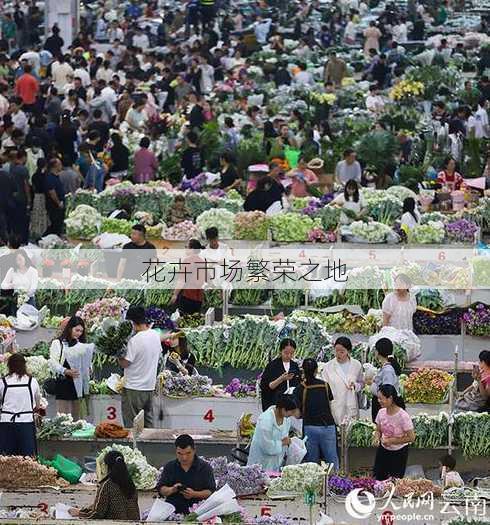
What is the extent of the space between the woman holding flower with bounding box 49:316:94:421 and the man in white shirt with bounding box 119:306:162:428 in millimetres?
309

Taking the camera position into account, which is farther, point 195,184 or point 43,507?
point 195,184

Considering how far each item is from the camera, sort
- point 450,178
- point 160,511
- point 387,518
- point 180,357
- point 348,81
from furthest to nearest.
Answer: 1. point 348,81
2. point 450,178
3. point 180,357
4. point 387,518
5. point 160,511

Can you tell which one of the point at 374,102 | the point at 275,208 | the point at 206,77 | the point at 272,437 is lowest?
the point at 272,437

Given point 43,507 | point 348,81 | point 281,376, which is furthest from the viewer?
point 348,81

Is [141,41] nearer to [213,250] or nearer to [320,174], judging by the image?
[320,174]

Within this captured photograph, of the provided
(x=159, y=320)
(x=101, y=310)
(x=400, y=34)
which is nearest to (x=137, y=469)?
(x=159, y=320)

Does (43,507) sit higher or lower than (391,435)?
lower

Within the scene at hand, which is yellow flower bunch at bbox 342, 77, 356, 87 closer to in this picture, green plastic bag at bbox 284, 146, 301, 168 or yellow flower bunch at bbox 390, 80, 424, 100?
yellow flower bunch at bbox 390, 80, 424, 100

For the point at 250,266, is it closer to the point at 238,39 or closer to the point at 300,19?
the point at 238,39

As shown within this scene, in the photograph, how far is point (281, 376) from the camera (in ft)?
50.2

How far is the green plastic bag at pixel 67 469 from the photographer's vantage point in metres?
14.1

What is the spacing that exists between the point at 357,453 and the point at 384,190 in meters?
8.43

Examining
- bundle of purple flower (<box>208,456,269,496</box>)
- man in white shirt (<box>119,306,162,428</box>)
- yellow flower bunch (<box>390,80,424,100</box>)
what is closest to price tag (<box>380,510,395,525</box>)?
bundle of purple flower (<box>208,456,269,496</box>)

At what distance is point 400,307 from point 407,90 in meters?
14.7
